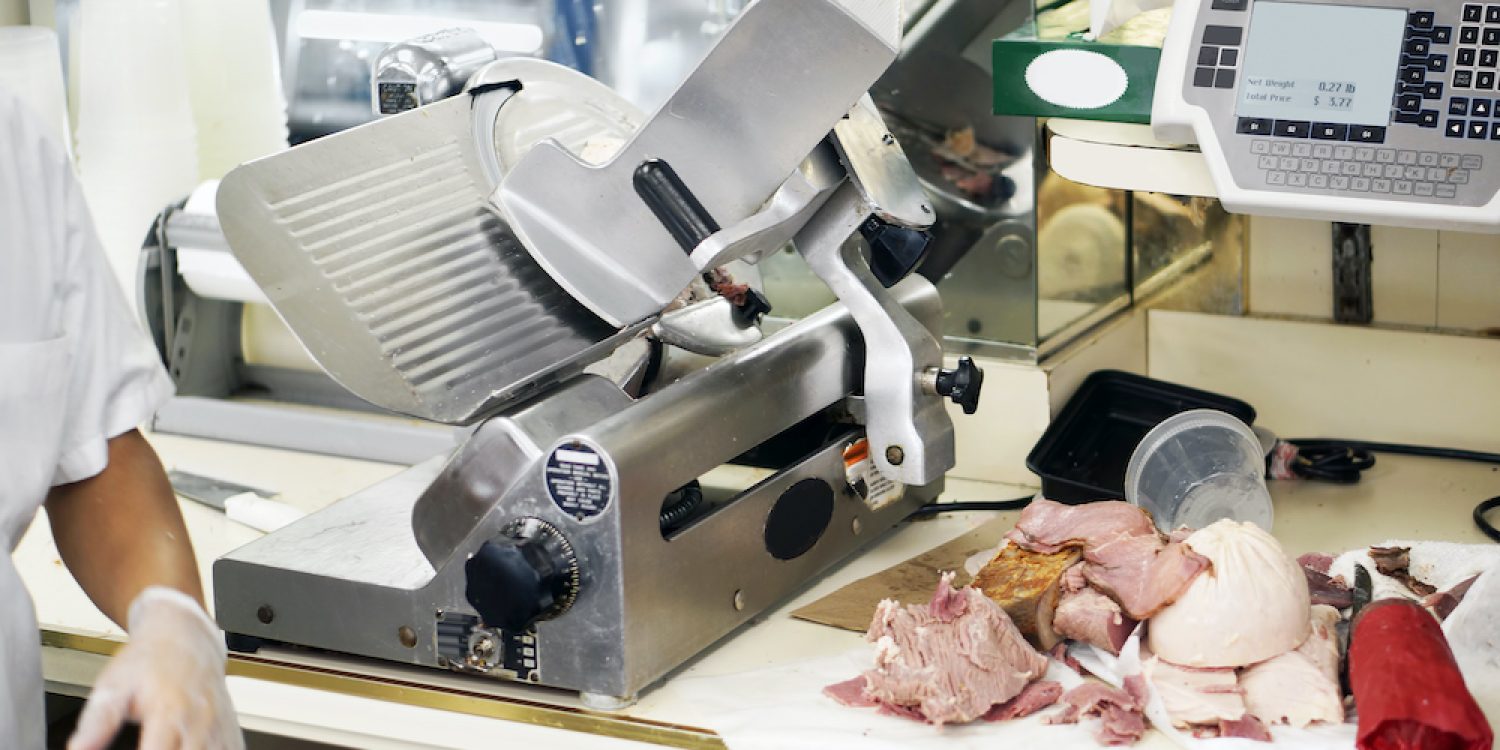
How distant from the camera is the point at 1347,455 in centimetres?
183

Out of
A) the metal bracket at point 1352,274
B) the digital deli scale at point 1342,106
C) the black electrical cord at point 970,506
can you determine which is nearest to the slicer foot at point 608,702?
the black electrical cord at point 970,506

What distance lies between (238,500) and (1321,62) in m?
1.21

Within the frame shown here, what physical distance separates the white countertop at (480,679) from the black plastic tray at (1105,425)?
0.08 meters

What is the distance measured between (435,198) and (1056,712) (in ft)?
2.23

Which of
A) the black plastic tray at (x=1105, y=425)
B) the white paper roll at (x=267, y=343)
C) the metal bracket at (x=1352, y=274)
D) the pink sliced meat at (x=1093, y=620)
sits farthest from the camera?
the white paper roll at (x=267, y=343)

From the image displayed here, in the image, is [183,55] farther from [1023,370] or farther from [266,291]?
[1023,370]

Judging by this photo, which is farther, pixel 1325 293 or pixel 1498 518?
pixel 1325 293

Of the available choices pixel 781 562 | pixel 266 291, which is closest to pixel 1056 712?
pixel 781 562

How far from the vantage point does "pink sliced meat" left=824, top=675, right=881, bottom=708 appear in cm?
132

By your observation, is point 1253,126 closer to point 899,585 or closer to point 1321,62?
point 1321,62

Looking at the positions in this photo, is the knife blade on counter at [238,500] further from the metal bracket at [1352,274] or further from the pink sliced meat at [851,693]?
the metal bracket at [1352,274]

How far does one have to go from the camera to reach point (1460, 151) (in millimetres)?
1386

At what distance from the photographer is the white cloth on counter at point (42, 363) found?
4.21 ft

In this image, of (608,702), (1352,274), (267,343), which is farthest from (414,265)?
(1352,274)
